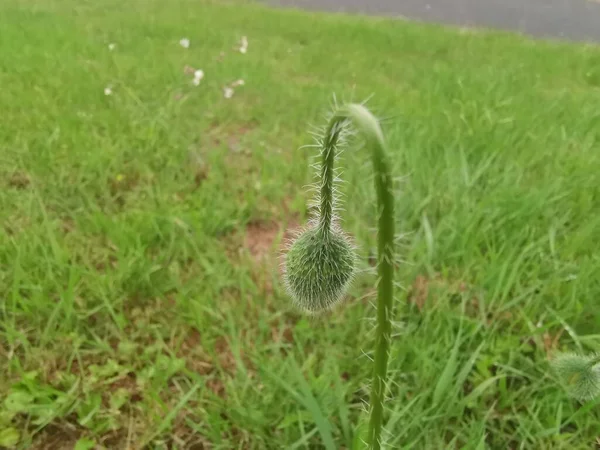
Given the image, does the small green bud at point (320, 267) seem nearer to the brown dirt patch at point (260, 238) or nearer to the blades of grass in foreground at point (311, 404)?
the blades of grass in foreground at point (311, 404)

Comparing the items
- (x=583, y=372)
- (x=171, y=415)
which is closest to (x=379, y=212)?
(x=583, y=372)

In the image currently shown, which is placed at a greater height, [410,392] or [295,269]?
[295,269]

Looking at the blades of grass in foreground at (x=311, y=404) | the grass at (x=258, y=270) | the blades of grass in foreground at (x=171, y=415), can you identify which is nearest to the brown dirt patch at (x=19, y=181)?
the grass at (x=258, y=270)

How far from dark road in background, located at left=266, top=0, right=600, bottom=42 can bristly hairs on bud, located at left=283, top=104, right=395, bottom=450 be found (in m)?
10.6

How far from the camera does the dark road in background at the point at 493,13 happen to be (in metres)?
11.0

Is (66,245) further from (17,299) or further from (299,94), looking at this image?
(299,94)

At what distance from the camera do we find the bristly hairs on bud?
82 cm

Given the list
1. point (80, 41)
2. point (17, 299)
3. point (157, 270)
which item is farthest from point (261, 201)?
point (80, 41)

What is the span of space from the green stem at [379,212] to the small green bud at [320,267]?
0.05 meters

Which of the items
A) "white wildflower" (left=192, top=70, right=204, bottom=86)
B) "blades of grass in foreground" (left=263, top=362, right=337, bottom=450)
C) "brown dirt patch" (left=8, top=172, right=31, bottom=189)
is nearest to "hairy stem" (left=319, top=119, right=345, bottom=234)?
"blades of grass in foreground" (left=263, top=362, right=337, bottom=450)

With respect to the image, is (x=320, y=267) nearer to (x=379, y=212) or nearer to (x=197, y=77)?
(x=379, y=212)

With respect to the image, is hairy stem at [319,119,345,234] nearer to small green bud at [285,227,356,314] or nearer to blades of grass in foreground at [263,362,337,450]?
small green bud at [285,227,356,314]

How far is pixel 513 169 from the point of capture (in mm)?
3008

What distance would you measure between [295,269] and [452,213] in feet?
5.17
